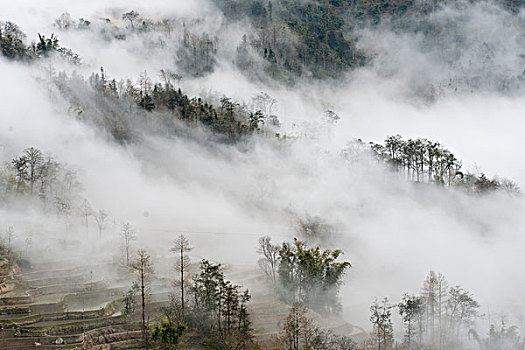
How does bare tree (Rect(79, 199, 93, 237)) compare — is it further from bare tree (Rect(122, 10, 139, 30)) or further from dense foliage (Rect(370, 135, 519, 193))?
bare tree (Rect(122, 10, 139, 30))

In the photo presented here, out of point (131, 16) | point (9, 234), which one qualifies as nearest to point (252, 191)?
point (9, 234)

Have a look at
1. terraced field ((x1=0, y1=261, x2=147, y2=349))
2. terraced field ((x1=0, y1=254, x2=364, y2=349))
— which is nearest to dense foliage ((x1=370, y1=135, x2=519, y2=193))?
terraced field ((x1=0, y1=254, x2=364, y2=349))

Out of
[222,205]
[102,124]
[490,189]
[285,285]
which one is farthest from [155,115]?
[490,189]

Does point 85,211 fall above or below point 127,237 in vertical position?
above

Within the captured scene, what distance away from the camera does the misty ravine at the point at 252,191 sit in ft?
133

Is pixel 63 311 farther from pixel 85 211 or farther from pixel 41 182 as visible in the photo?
pixel 41 182

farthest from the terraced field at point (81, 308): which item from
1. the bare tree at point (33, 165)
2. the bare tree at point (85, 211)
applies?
the bare tree at point (33, 165)

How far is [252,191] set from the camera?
76.9m

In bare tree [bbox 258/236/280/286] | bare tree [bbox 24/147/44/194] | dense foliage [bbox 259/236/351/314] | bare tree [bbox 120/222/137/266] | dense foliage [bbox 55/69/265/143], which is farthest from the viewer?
dense foliage [bbox 55/69/265/143]

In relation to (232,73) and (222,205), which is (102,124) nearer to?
(222,205)

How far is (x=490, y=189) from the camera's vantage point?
2995 inches

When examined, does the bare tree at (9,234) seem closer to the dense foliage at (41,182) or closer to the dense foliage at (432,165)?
the dense foliage at (41,182)

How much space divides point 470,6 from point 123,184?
152974mm

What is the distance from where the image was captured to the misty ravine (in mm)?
40625
